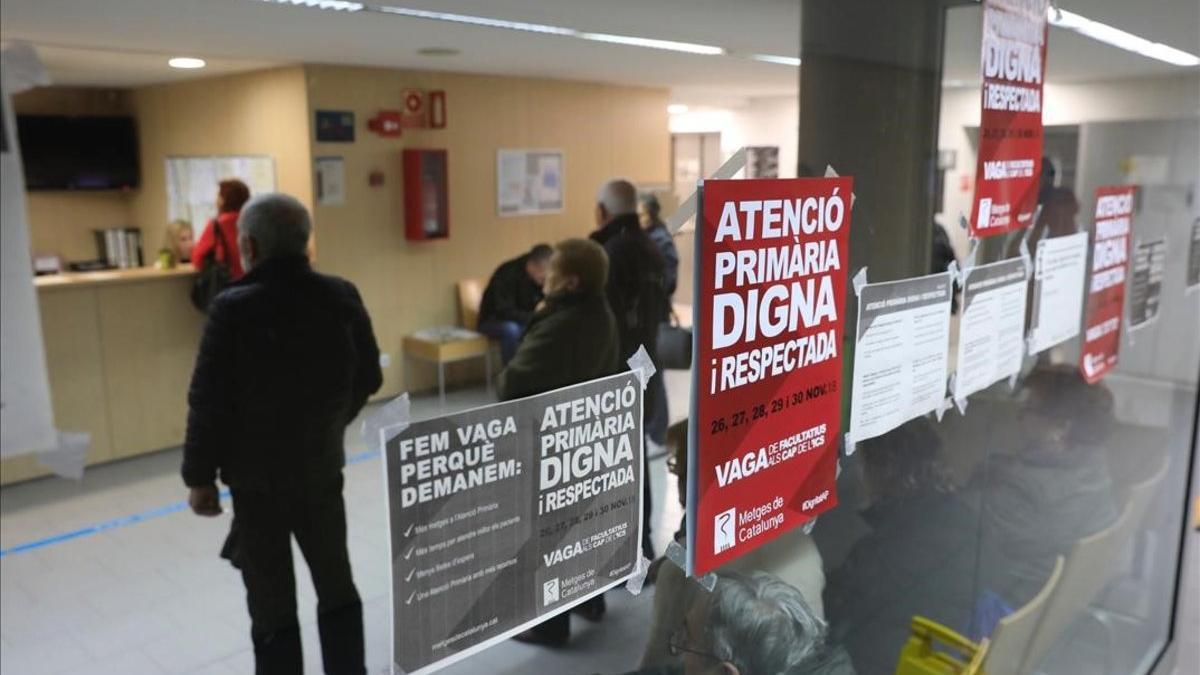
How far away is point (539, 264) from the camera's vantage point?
1449 mm

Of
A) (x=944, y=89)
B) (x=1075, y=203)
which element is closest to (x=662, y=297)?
(x=944, y=89)

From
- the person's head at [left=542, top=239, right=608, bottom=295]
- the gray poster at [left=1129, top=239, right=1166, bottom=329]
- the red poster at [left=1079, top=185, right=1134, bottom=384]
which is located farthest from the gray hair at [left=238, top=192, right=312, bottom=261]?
the gray poster at [left=1129, top=239, right=1166, bottom=329]

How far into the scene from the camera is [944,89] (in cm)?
173

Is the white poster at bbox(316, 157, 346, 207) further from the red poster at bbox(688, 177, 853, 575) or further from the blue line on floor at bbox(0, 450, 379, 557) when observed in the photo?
the red poster at bbox(688, 177, 853, 575)

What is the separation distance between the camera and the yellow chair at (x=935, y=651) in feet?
5.82

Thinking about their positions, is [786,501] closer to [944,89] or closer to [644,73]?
[944,89]

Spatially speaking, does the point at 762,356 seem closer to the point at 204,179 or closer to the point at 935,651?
the point at 935,651

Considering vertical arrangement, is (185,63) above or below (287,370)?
above

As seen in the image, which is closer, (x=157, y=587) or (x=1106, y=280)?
(x=1106, y=280)

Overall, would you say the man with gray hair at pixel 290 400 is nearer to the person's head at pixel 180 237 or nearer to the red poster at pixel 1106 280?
the red poster at pixel 1106 280

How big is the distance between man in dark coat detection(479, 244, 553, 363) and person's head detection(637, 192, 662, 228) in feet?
0.45

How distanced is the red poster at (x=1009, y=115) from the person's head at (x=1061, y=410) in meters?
0.50

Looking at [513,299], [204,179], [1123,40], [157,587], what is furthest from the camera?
[204,179]

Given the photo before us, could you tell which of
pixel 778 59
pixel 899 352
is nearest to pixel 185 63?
pixel 778 59
